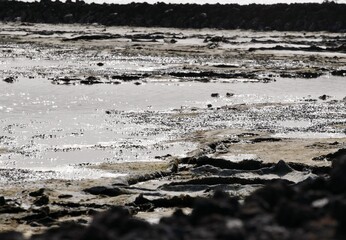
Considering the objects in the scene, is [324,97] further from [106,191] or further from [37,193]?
[37,193]

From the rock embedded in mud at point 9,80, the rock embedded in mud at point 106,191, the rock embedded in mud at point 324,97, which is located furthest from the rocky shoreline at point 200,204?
the rock embedded in mud at point 9,80

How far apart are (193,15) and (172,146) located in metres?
49.6

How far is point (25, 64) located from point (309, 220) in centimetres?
3055

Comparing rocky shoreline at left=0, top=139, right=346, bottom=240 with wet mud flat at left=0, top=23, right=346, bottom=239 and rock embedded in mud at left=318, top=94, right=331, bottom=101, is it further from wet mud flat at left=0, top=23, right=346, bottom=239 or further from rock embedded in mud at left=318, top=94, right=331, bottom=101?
rock embedded in mud at left=318, top=94, right=331, bottom=101

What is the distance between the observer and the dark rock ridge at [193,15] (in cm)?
6075

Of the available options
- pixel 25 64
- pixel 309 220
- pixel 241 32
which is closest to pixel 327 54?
pixel 25 64

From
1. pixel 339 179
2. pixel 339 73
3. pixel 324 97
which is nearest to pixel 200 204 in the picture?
pixel 339 179

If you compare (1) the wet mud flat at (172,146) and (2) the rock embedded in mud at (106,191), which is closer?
(1) the wet mud flat at (172,146)

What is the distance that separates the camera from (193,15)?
65.5 meters

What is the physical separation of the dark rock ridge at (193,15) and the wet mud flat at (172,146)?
22.8 metres

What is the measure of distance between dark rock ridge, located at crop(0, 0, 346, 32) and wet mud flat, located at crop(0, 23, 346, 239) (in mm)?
22807

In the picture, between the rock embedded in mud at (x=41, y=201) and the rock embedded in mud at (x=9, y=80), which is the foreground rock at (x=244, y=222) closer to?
the rock embedded in mud at (x=41, y=201)

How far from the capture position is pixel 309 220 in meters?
5.14

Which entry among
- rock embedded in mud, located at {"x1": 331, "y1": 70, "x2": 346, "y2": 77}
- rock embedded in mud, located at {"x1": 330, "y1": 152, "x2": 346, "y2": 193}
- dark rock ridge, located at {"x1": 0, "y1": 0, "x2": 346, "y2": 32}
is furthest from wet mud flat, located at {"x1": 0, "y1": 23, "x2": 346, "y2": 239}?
dark rock ridge, located at {"x1": 0, "y1": 0, "x2": 346, "y2": 32}
